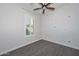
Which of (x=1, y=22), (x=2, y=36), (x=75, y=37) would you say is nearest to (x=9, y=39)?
(x=2, y=36)

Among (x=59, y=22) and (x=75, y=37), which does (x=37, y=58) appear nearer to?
(x=75, y=37)

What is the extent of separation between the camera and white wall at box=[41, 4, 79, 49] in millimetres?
4211

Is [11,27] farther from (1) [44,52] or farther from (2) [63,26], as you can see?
(2) [63,26]

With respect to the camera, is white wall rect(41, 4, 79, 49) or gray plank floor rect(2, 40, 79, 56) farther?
white wall rect(41, 4, 79, 49)

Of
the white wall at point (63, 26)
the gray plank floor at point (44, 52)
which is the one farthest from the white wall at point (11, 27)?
the white wall at point (63, 26)

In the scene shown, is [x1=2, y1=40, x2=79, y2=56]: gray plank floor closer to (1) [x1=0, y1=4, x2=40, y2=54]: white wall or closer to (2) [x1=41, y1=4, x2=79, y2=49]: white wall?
(1) [x1=0, y1=4, x2=40, y2=54]: white wall

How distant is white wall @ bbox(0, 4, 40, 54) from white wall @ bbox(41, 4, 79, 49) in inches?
71.4

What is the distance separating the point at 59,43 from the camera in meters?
5.02

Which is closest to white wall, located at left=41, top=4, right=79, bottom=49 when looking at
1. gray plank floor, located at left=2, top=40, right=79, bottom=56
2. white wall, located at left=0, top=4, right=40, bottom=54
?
gray plank floor, located at left=2, top=40, right=79, bottom=56

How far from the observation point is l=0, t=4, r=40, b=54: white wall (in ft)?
10.9

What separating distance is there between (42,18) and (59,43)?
2.25 m

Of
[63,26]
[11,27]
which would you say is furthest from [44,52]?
[63,26]

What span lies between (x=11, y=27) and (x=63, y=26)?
9.63ft

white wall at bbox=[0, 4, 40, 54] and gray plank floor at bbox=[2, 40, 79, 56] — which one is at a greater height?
white wall at bbox=[0, 4, 40, 54]
